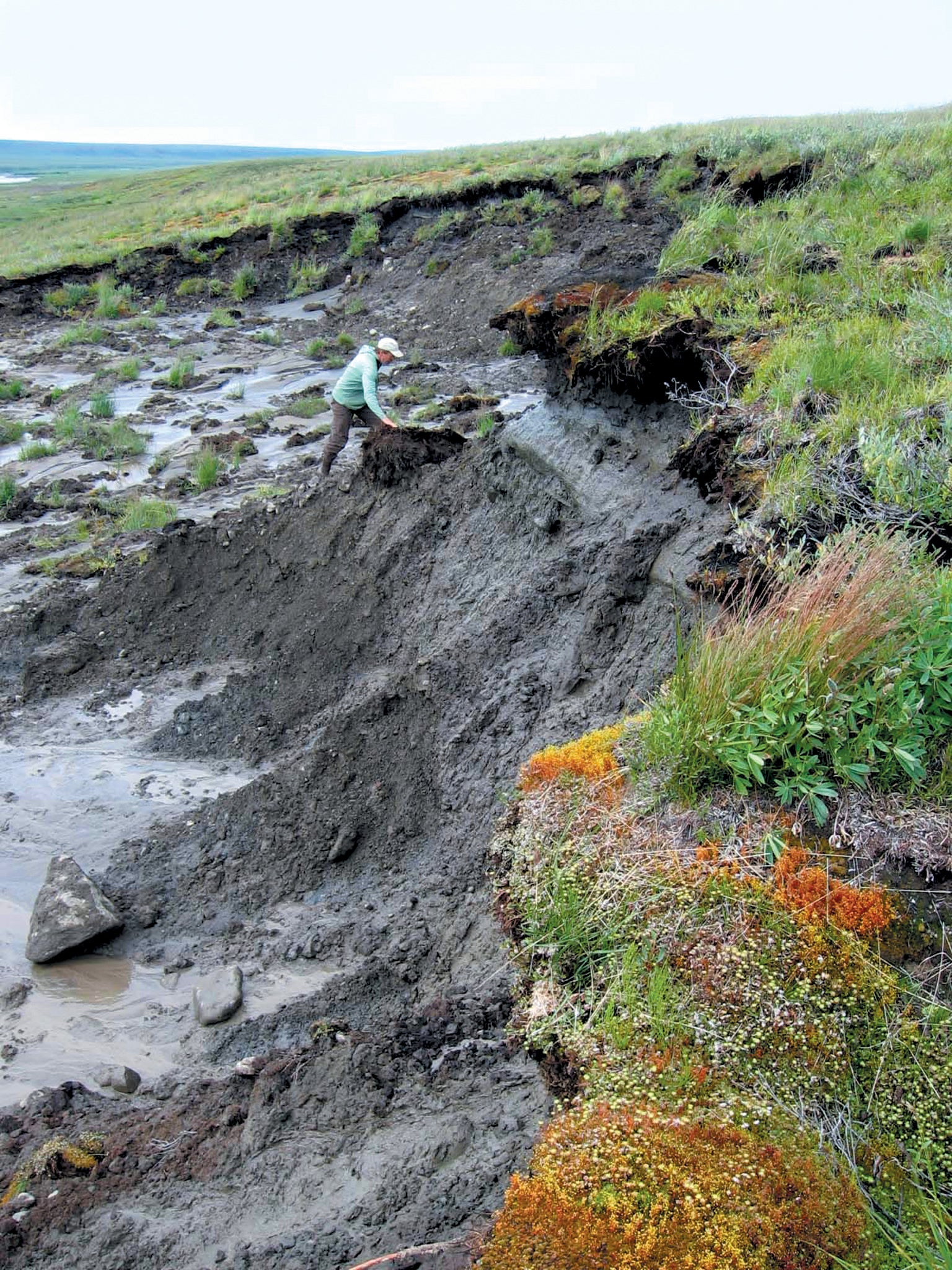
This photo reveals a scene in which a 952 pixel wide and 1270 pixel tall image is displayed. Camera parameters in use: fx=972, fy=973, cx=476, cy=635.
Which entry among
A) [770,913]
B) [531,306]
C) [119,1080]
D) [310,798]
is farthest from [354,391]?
[770,913]

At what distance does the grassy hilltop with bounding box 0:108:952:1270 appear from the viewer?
2391 mm

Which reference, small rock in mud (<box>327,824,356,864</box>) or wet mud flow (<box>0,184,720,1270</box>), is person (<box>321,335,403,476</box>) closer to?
wet mud flow (<box>0,184,720,1270</box>)

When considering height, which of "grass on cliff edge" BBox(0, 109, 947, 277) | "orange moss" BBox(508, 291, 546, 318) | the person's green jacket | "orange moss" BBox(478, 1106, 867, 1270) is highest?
"grass on cliff edge" BBox(0, 109, 947, 277)

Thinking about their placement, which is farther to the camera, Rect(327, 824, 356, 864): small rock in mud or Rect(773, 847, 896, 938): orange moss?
Rect(327, 824, 356, 864): small rock in mud

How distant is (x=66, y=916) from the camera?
5.28 metres

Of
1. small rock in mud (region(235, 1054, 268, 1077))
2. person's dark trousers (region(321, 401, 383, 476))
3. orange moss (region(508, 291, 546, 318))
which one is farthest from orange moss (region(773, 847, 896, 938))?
person's dark trousers (region(321, 401, 383, 476))

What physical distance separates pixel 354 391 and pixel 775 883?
311 inches

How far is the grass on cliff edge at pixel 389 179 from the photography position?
17766 mm

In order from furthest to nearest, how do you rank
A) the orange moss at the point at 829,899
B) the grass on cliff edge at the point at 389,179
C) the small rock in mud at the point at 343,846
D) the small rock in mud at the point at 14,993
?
the grass on cliff edge at the point at 389,179, the small rock in mud at the point at 343,846, the small rock in mud at the point at 14,993, the orange moss at the point at 829,899

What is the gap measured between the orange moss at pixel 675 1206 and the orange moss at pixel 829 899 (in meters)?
0.73

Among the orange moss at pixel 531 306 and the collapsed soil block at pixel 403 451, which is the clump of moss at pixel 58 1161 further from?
the orange moss at pixel 531 306

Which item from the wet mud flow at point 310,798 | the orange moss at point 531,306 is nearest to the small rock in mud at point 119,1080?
the wet mud flow at point 310,798

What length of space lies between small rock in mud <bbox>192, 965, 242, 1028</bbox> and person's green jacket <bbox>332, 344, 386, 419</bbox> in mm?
5793

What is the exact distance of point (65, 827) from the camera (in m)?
6.43
